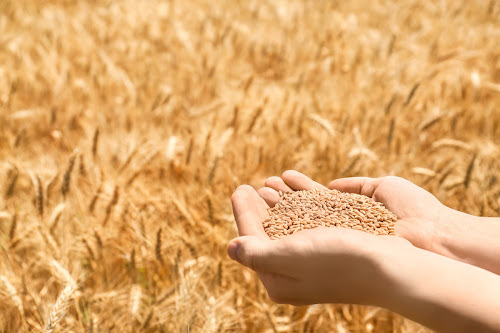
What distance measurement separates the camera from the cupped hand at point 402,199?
1.57 metres

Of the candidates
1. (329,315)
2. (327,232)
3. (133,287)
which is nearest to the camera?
(327,232)

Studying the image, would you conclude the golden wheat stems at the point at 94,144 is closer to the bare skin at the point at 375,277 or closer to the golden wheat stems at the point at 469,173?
the bare skin at the point at 375,277

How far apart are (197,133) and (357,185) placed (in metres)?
1.00

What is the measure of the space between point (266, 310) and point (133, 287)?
0.42 m

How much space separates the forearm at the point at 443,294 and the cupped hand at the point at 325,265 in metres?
0.03

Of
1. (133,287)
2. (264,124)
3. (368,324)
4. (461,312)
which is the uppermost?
(461,312)

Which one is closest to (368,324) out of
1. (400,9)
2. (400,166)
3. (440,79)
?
(400,166)

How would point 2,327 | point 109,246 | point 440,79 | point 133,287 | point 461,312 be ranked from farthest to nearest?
point 440,79, point 109,246, point 133,287, point 2,327, point 461,312

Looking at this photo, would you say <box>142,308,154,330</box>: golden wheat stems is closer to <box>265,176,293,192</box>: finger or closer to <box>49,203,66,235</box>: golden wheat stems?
<box>49,203,66,235</box>: golden wheat stems

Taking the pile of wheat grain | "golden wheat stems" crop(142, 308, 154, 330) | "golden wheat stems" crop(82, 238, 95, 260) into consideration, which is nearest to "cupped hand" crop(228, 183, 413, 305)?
the pile of wheat grain

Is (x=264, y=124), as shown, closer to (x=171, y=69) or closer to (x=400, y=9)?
(x=171, y=69)

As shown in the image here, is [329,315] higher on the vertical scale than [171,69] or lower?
lower

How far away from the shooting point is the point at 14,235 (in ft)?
5.70

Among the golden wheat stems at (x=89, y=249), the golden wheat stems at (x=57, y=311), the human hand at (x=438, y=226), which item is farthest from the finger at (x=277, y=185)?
the golden wheat stems at (x=57, y=311)
